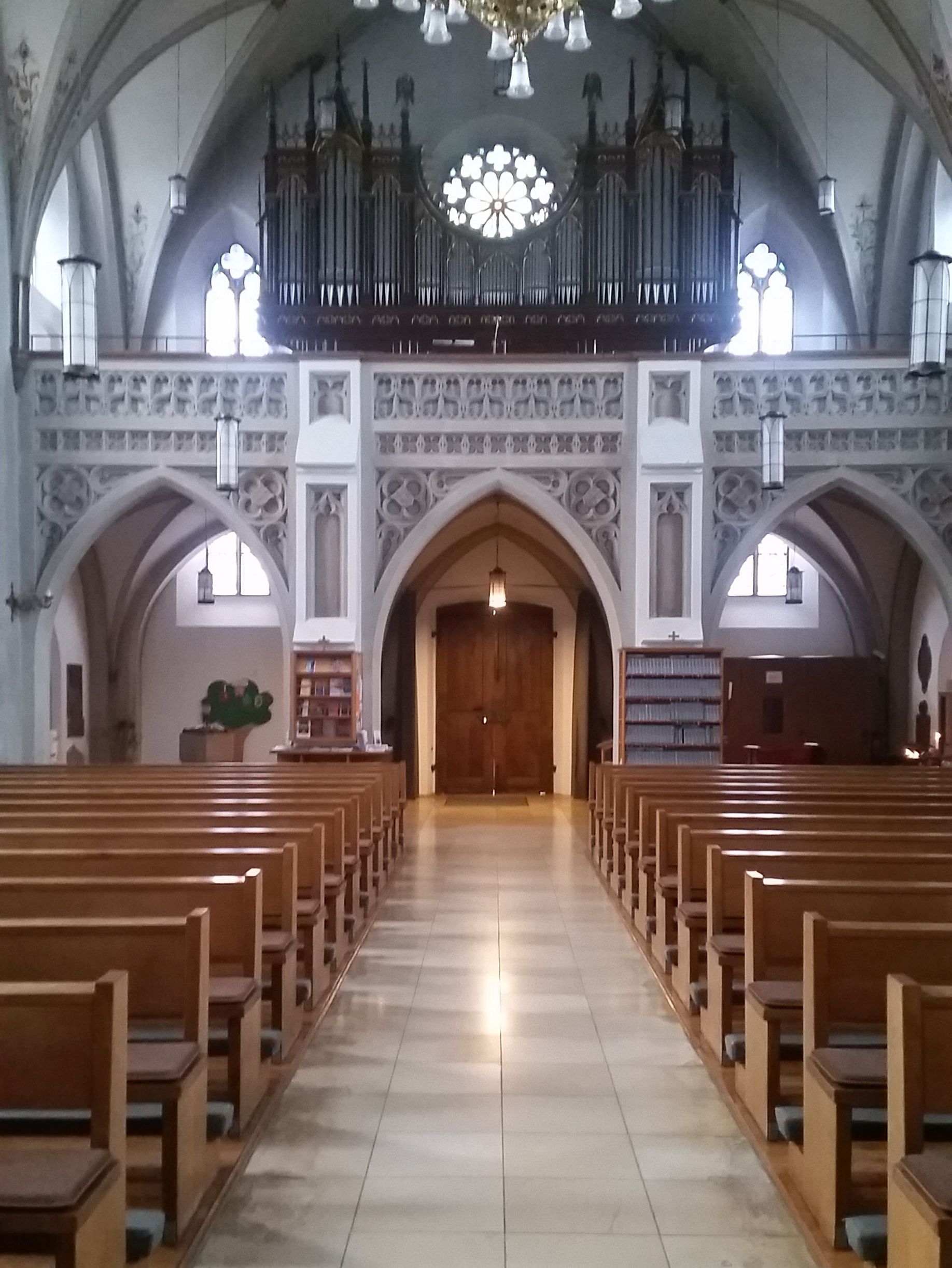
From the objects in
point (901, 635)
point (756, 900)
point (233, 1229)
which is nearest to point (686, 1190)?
Result: point (756, 900)

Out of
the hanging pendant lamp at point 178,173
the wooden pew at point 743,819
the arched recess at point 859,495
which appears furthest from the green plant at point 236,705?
the wooden pew at point 743,819

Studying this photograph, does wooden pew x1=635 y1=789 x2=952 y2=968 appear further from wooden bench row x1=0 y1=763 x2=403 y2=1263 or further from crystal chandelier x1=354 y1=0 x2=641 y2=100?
crystal chandelier x1=354 y1=0 x2=641 y2=100

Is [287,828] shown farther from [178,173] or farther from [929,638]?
[929,638]

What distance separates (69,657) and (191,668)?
1.73 meters

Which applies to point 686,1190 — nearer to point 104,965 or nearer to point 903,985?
point 903,985

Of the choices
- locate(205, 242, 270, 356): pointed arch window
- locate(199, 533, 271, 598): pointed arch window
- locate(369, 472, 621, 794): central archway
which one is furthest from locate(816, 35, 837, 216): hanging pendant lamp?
locate(199, 533, 271, 598): pointed arch window

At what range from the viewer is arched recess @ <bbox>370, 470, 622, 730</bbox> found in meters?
12.1

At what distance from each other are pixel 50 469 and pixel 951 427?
29.7 feet

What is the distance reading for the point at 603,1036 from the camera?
4566 millimetres

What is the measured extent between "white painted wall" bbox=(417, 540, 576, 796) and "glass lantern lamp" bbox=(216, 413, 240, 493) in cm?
469

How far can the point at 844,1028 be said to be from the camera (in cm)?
324

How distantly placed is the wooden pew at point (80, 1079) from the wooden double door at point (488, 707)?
1327 centimetres

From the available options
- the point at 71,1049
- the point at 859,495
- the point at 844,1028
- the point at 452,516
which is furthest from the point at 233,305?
the point at 71,1049

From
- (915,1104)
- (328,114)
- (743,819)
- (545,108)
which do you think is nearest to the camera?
(915,1104)
